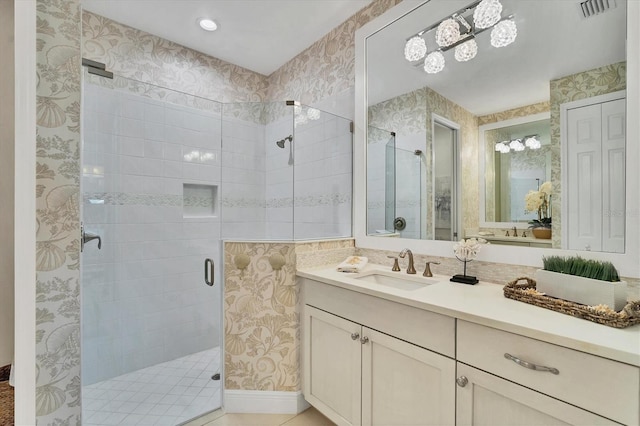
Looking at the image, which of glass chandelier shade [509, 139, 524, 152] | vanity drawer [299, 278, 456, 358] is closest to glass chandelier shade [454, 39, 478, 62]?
glass chandelier shade [509, 139, 524, 152]

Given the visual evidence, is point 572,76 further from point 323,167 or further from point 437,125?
point 323,167

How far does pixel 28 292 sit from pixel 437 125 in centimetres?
194

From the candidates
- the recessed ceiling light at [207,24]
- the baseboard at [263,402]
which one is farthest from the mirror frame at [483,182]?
the recessed ceiling light at [207,24]

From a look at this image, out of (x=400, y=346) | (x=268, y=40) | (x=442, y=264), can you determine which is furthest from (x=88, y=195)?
(x=442, y=264)

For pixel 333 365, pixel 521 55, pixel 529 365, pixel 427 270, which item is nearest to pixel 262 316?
pixel 333 365

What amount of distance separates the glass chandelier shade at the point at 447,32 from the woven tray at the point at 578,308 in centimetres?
138

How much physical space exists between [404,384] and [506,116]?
1380mm

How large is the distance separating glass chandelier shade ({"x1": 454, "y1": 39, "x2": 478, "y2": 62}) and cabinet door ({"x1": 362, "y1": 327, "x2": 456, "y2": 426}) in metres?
1.56

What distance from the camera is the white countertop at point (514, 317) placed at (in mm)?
782

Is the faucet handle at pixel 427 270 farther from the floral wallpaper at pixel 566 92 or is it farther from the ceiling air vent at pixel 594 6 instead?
the ceiling air vent at pixel 594 6

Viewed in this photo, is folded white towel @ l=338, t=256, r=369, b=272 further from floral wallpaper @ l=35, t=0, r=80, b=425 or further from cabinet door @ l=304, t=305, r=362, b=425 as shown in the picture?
floral wallpaper @ l=35, t=0, r=80, b=425

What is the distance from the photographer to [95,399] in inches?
70.9

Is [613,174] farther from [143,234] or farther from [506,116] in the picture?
[143,234]

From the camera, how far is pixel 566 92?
1284 mm
